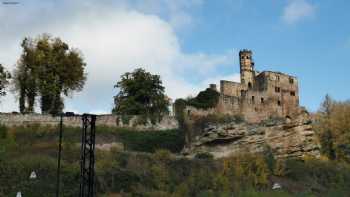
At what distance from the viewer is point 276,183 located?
3316 centimetres

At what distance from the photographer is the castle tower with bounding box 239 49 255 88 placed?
2554 inches

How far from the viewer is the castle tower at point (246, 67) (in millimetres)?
64875

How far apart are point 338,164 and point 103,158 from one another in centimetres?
1652

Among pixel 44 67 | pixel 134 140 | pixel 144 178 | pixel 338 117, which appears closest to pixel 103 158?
pixel 144 178

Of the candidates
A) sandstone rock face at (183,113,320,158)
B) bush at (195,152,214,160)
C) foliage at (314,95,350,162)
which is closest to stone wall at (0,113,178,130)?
sandstone rock face at (183,113,320,158)

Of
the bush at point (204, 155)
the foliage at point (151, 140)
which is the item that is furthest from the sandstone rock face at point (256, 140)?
the foliage at point (151, 140)

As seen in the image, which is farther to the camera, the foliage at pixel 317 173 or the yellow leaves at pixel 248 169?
the foliage at pixel 317 173

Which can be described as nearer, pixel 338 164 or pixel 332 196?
pixel 332 196

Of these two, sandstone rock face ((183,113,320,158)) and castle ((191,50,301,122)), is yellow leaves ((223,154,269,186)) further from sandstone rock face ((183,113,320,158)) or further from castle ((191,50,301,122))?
castle ((191,50,301,122))

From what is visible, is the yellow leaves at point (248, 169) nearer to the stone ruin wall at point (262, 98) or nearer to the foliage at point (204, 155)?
the foliage at point (204, 155)

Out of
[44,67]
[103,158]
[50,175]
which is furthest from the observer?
[44,67]

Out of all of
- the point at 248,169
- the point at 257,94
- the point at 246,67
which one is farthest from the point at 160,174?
the point at 246,67

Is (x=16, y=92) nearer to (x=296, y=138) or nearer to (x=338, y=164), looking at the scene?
(x=296, y=138)

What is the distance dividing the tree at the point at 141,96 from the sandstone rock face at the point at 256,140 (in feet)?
21.3
